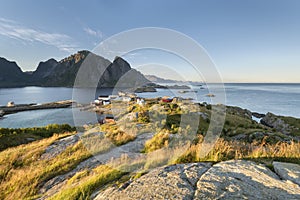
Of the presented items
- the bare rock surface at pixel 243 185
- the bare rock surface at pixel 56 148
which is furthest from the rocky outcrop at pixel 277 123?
the bare rock surface at pixel 56 148

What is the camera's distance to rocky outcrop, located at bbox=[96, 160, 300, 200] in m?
2.55

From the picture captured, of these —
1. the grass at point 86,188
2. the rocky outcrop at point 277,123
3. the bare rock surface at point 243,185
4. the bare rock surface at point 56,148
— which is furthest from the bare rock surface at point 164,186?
the rocky outcrop at point 277,123

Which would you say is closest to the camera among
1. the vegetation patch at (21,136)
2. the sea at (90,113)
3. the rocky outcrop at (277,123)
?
the vegetation patch at (21,136)

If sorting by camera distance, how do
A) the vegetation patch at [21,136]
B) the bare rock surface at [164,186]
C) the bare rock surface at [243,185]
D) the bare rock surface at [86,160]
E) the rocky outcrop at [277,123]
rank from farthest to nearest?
1. the rocky outcrop at [277,123]
2. the vegetation patch at [21,136]
3. the bare rock surface at [86,160]
4. the bare rock surface at [164,186]
5. the bare rock surface at [243,185]

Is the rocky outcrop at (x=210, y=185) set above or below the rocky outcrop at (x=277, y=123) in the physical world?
above

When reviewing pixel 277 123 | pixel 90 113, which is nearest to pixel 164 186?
pixel 277 123

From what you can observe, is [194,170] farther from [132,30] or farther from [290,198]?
[132,30]

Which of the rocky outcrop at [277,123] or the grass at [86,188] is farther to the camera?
the rocky outcrop at [277,123]

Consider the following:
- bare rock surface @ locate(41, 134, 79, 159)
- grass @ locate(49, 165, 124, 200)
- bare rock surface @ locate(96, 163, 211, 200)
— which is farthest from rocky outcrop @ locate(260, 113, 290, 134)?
grass @ locate(49, 165, 124, 200)

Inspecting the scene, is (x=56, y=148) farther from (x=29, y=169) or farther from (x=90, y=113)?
(x=90, y=113)

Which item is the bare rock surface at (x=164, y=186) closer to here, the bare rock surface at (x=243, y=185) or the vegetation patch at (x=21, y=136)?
the bare rock surface at (x=243, y=185)

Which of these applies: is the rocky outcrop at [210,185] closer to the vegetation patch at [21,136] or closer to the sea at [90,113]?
the sea at [90,113]

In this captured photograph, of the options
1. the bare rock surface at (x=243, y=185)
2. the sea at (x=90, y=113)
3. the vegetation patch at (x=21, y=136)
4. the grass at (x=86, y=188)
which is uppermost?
the bare rock surface at (x=243, y=185)

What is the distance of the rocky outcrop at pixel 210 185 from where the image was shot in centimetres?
255
